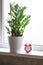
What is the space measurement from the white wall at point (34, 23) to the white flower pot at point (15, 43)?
195 millimetres

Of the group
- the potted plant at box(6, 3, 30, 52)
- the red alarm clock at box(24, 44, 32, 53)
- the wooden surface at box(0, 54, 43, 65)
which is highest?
the potted plant at box(6, 3, 30, 52)

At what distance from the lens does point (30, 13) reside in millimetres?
1805

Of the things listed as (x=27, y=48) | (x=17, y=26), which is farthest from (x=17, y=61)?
(x=17, y=26)

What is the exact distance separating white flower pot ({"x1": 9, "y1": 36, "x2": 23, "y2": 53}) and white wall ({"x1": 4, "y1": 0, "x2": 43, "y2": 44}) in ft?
0.64

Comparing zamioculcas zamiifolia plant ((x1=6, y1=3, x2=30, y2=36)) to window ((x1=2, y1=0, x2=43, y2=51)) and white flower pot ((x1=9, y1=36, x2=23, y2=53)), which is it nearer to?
white flower pot ((x1=9, y1=36, x2=23, y2=53))

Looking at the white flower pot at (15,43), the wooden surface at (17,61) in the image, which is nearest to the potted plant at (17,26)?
the white flower pot at (15,43)

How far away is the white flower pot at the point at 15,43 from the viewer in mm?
1602

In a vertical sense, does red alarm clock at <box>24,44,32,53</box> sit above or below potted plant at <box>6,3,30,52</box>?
below

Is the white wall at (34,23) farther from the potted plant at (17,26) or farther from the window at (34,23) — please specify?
the potted plant at (17,26)

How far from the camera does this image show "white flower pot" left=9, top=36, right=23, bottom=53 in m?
1.60

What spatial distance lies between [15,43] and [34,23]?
0.34m

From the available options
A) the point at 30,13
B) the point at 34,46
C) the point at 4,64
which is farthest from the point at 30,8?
the point at 4,64

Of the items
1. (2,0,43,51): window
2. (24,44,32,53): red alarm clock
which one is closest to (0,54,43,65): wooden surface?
(24,44,32,53): red alarm clock

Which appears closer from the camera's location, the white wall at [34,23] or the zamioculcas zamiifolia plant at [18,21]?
the zamioculcas zamiifolia plant at [18,21]
